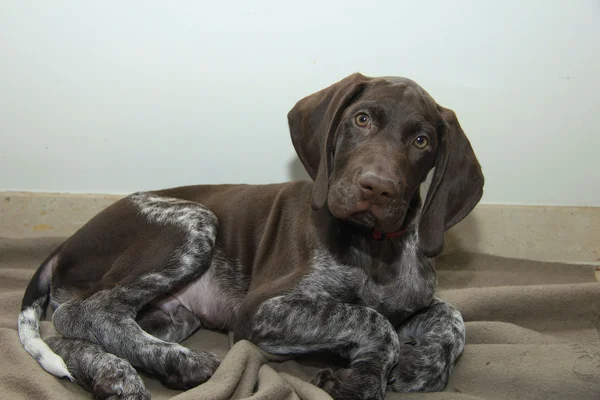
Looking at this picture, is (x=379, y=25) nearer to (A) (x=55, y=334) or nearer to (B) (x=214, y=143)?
(B) (x=214, y=143)

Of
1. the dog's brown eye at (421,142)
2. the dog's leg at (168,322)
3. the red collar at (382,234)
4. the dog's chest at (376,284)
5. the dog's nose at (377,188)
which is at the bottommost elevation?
the dog's leg at (168,322)

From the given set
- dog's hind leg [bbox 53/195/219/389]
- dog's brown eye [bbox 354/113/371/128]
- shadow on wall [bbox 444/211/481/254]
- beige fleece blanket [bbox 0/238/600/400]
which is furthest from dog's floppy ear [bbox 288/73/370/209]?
shadow on wall [bbox 444/211/481/254]

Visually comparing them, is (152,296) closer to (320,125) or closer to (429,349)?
(320,125)

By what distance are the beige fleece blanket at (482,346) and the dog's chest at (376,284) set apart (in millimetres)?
411

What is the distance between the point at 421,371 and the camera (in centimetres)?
327

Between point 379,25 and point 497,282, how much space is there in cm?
207

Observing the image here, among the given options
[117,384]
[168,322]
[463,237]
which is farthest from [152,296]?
[463,237]

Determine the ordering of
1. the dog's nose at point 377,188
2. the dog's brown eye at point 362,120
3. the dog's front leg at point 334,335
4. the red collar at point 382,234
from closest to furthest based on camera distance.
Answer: the dog's nose at point 377,188
the dog's front leg at point 334,335
the dog's brown eye at point 362,120
the red collar at point 382,234

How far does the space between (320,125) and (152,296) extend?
1361mm

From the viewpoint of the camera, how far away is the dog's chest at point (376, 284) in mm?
3488

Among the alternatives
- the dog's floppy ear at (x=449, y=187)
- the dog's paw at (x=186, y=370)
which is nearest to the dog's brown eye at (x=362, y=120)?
the dog's floppy ear at (x=449, y=187)

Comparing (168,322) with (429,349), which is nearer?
(429,349)

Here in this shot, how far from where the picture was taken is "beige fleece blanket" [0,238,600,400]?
307cm

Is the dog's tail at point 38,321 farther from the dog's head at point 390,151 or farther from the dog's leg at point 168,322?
the dog's head at point 390,151
